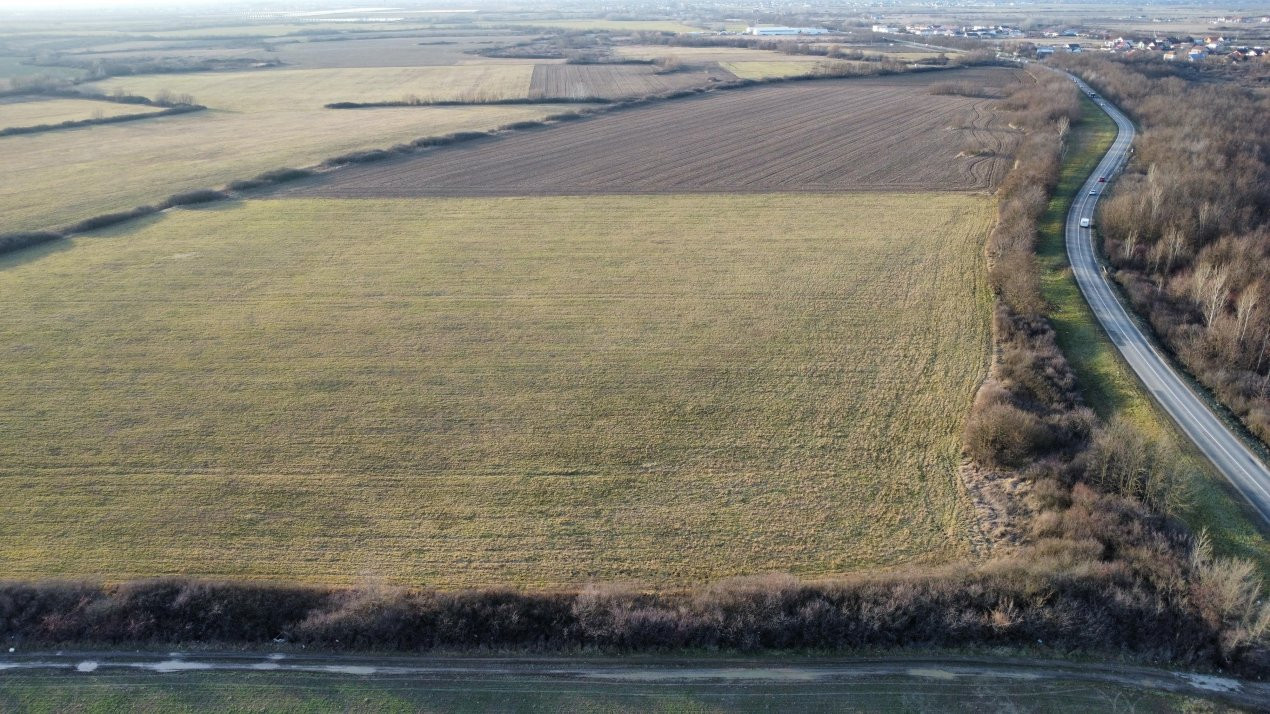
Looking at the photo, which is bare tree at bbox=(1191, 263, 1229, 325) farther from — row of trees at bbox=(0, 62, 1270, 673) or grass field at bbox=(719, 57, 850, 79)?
grass field at bbox=(719, 57, 850, 79)

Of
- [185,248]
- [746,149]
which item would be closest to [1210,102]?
[746,149]

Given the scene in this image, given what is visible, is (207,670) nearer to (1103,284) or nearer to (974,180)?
(1103,284)

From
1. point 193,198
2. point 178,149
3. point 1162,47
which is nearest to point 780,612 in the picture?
point 193,198

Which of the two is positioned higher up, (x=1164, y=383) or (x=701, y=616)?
(x=1164, y=383)

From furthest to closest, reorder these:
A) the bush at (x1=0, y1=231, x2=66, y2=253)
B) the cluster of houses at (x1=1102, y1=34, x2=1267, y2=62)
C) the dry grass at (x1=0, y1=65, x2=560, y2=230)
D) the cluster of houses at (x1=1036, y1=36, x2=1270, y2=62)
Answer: the cluster of houses at (x1=1036, y1=36, x2=1270, y2=62), the cluster of houses at (x1=1102, y1=34, x2=1267, y2=62), the dry grass at (x1=0, y1=65, x2=560, y2=230), the bush at (x1=0, y1=231, x2=66, y2=253)

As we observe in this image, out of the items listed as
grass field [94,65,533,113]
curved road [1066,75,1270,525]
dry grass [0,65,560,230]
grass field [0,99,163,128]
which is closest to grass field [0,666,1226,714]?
curved road [1066,75,1270,525]

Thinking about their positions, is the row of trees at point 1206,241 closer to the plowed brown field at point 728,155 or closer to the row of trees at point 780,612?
the row of trees at point 780,612

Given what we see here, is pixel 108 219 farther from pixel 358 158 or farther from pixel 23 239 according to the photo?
pixel 358 158
